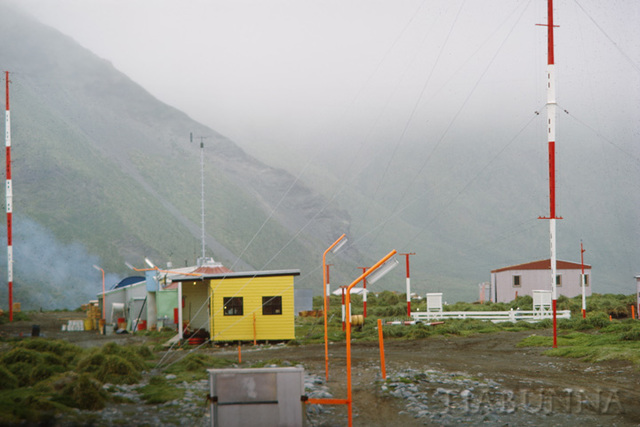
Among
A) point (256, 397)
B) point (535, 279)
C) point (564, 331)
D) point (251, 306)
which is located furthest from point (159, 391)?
point (535, 279)

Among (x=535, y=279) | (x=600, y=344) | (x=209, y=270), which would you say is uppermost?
(x=209, y=270)

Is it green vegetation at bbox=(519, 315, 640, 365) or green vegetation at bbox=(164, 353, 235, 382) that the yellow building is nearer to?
green vegetation at bbox=(164, 353, 235, 382)

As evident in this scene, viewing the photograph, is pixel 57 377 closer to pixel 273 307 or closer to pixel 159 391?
pixel 159 391

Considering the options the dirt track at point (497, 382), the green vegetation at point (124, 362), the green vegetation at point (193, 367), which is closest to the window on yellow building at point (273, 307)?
the green vegetation at point (124, 362)

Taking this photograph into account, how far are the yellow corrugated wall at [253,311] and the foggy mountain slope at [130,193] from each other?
60.5 metres

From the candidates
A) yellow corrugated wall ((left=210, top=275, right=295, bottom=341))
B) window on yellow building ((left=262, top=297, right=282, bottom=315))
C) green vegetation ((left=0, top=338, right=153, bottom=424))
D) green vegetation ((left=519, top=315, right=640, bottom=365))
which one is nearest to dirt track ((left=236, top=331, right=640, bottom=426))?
green vegetation ((left=519, top=315, right=640, bottom=365))

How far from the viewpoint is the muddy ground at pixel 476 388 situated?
13250 mm

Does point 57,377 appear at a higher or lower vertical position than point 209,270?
lower

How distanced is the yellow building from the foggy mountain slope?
198ft

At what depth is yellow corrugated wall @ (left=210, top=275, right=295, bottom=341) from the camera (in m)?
27.8

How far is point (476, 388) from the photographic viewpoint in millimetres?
15703

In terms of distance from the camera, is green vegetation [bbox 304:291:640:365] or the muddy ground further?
green vegetation [bbox 304:291:640:365]

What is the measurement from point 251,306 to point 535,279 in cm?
3352

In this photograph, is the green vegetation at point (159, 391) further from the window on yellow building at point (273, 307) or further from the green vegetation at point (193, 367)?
the window on yellow building at point (273, 307)
